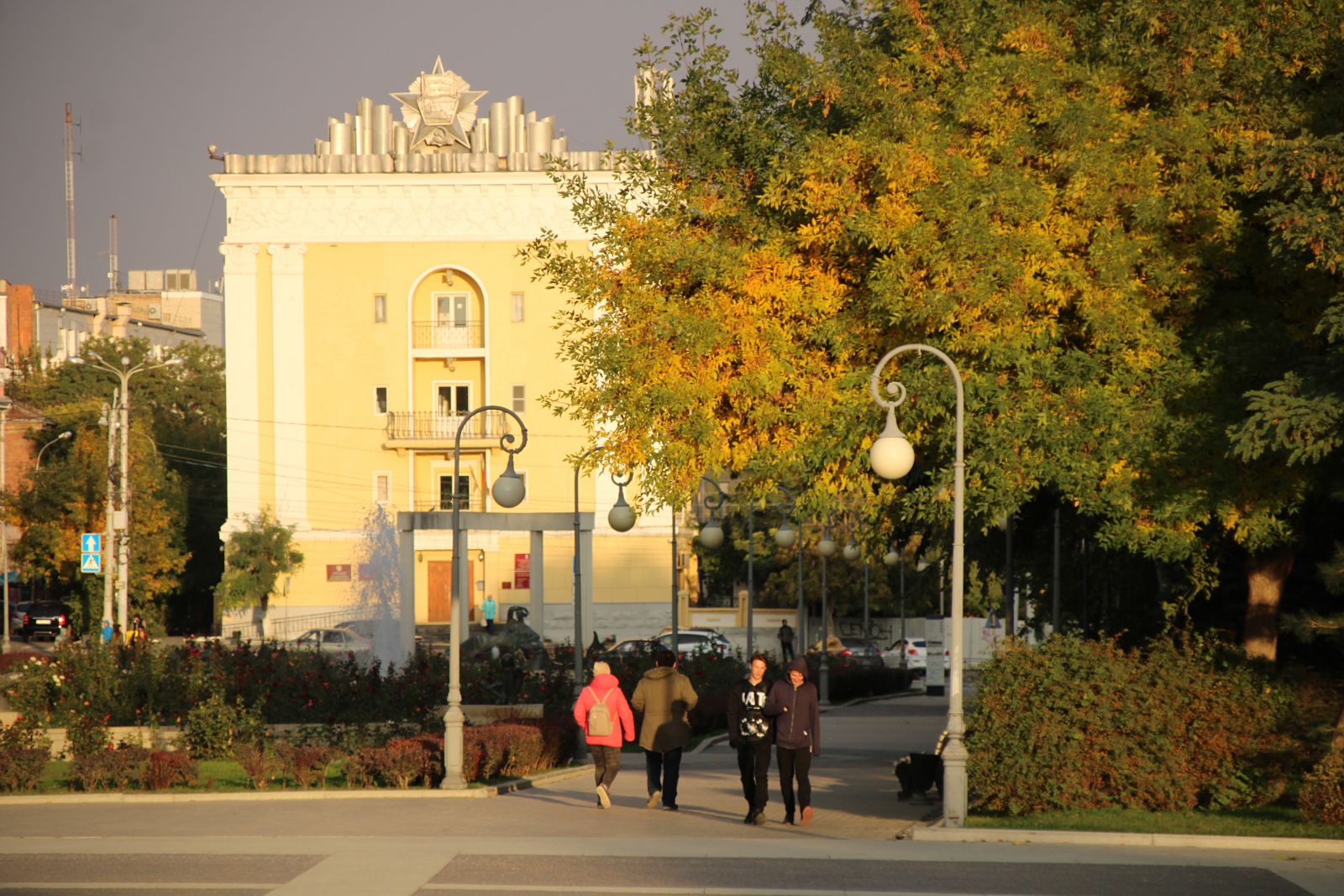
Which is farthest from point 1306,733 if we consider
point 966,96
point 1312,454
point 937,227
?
point 966,96

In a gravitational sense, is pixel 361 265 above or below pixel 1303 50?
above

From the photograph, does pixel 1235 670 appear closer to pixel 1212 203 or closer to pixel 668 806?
pixel 1212 203

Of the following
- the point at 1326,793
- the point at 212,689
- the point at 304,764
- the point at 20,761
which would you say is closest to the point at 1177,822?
the point at 1326,793

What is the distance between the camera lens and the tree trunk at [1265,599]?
751 inches

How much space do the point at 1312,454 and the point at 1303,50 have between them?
4967mm

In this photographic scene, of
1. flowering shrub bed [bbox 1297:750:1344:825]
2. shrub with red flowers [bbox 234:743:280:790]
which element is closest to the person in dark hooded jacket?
Answer: flowering shrub bed [bbox 1297:750:1344:825]

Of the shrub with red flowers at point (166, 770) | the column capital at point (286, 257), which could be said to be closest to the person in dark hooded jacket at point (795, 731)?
the shrub with red flowers at point (166, 770)

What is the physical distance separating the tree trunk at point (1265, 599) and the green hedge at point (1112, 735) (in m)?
2.39

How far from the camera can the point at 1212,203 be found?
17906 mm

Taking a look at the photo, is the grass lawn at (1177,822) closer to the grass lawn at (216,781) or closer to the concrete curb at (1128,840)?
the concrete curb at (1128,840)

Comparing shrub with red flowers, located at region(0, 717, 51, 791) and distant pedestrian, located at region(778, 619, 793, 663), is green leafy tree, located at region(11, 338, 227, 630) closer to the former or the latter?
distant pedestrian, located at region(778, 619, 793, 663)

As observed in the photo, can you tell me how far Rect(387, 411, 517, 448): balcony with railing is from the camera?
64.2 meters

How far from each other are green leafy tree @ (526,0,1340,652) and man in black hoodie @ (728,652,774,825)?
3.07 metres

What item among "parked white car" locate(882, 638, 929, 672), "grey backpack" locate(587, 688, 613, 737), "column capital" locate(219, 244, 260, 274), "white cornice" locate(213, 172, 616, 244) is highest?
"white cornice" locate(213, 172, 616, 244)
